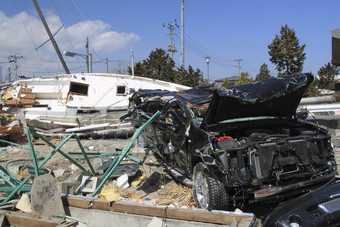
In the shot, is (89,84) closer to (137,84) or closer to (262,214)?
(137,84)

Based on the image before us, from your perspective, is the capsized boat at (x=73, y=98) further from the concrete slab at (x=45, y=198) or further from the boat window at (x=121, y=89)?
the concrete slab at (x=45, y=198)

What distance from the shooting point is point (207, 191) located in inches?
168

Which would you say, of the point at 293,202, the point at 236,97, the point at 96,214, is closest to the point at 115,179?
the point at 96,214

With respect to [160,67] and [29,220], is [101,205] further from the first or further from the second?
[160,67]

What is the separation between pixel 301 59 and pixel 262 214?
20.8 m

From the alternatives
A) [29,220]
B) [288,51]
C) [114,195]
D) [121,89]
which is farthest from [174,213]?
[288,51]

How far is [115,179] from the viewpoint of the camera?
21.2ft

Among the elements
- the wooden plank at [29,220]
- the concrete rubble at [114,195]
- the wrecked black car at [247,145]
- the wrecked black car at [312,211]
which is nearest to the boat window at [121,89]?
the concrete rubble at [114,195]

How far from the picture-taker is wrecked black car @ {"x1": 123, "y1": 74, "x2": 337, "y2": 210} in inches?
157

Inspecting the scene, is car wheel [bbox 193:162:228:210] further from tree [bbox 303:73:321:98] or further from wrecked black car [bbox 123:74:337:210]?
tree [bbox 303:73:321:98]

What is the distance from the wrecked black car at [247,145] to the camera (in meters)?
3.99

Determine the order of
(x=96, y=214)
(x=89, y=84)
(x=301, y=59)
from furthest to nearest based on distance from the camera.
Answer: (x=301, y=59) → (x=89, y=84) → (x=96, y=214)

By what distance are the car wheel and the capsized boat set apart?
10716 mm

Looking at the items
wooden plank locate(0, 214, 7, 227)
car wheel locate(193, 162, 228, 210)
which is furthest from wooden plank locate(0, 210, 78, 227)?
car wheel locate(193, 162, 228, 210)
